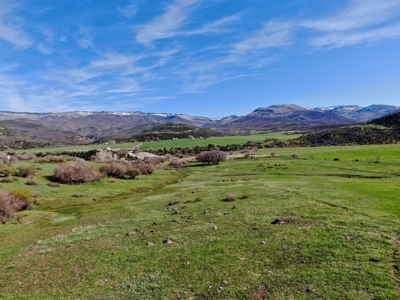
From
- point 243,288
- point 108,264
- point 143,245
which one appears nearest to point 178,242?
point 143,245

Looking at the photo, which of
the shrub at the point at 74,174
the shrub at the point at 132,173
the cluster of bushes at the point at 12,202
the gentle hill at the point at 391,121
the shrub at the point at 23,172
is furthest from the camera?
the gentle hill at the point at 391,121

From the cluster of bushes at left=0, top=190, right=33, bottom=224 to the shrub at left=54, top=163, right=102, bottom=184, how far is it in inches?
472

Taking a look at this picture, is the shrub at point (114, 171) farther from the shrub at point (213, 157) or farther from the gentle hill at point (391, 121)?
the gentle hill at point (391, 121)

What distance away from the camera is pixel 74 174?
43562mm

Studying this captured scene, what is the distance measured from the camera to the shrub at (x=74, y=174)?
43219mm

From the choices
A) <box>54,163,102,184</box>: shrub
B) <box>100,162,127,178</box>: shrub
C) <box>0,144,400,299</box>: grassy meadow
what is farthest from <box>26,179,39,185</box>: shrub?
<box>100,162,127,178</box>: shrub

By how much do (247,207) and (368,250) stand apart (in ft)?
34.9

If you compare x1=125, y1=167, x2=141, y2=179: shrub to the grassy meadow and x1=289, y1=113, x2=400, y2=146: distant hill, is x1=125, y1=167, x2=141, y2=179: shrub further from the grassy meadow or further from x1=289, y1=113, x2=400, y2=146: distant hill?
x1=289, y1=113, x2=400, y2=146: distant hill

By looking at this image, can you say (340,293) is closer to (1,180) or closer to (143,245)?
(143,245)

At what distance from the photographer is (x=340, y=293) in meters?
9.13

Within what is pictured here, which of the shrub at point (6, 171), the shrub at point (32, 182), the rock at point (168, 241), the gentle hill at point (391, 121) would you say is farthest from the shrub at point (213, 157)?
the gentle hill at point (391, 121)

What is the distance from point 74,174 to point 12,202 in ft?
51.9

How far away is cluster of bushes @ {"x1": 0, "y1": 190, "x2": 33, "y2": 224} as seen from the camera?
996 inches

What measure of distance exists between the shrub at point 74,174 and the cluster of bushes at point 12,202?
11999 millimetres
